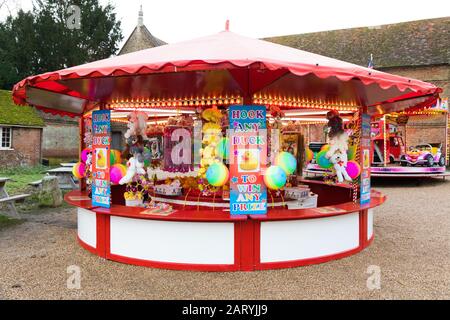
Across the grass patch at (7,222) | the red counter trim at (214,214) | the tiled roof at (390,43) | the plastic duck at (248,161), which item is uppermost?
the tiled roof at (390,43)

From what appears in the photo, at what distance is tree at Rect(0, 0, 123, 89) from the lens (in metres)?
31.8

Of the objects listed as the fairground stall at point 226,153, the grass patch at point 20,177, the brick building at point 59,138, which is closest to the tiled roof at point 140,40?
the brick building at point 59,138

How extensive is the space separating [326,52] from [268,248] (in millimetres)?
24859

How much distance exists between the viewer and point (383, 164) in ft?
55.7

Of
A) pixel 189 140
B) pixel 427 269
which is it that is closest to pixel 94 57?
pixel 189 140

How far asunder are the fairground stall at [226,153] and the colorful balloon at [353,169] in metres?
0.02

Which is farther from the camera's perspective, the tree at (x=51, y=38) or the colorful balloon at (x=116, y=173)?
the tree at (x=51, y=38)

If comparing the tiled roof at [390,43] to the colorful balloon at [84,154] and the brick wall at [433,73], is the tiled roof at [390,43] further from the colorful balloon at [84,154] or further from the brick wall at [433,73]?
the colorful balloon at [84,154]

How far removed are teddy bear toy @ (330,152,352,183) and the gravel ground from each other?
127cm

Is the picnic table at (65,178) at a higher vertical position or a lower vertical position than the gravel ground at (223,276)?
higher

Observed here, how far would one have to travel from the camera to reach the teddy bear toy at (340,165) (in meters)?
6.99

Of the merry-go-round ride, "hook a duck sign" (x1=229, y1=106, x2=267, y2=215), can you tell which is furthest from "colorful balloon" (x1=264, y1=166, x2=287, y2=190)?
the merry-go-round ride

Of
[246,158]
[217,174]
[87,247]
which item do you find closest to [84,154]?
[87,247]

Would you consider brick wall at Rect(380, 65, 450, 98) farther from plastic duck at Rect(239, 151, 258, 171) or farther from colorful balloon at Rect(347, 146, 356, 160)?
plastic duck at Rect(239, 151, 258, 171)
